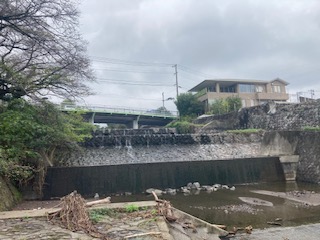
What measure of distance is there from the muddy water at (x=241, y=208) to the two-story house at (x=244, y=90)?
2571cm

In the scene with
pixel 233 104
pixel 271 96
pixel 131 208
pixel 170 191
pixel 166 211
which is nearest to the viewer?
pixel 166 211

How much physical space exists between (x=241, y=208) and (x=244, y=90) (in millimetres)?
31973

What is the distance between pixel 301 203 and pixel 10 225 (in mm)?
7473

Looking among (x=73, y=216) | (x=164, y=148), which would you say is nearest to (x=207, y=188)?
(x=164, y=148)

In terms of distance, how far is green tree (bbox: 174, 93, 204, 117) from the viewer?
117 ft

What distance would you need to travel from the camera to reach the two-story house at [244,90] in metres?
36.0

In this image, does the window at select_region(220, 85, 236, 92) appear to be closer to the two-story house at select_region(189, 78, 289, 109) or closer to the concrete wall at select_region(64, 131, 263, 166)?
the two-story house at select_region(189, 78, 289, 109)

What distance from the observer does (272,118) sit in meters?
19.6

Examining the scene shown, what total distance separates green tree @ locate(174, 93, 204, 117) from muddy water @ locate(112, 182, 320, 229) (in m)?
25.1

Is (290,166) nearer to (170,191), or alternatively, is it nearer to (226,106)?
(170,191)

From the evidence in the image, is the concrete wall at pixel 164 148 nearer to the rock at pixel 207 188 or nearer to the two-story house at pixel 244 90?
the rock at pixel 207 188

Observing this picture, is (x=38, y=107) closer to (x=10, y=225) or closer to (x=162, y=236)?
(x=10, y=225)

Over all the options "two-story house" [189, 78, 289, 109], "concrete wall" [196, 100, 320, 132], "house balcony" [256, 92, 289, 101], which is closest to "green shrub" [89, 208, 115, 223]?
"concrete wall" [196, 100, 320, 132]

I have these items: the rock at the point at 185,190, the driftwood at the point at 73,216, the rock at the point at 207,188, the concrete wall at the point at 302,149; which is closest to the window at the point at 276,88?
the concrete wall at the point at 302,149
